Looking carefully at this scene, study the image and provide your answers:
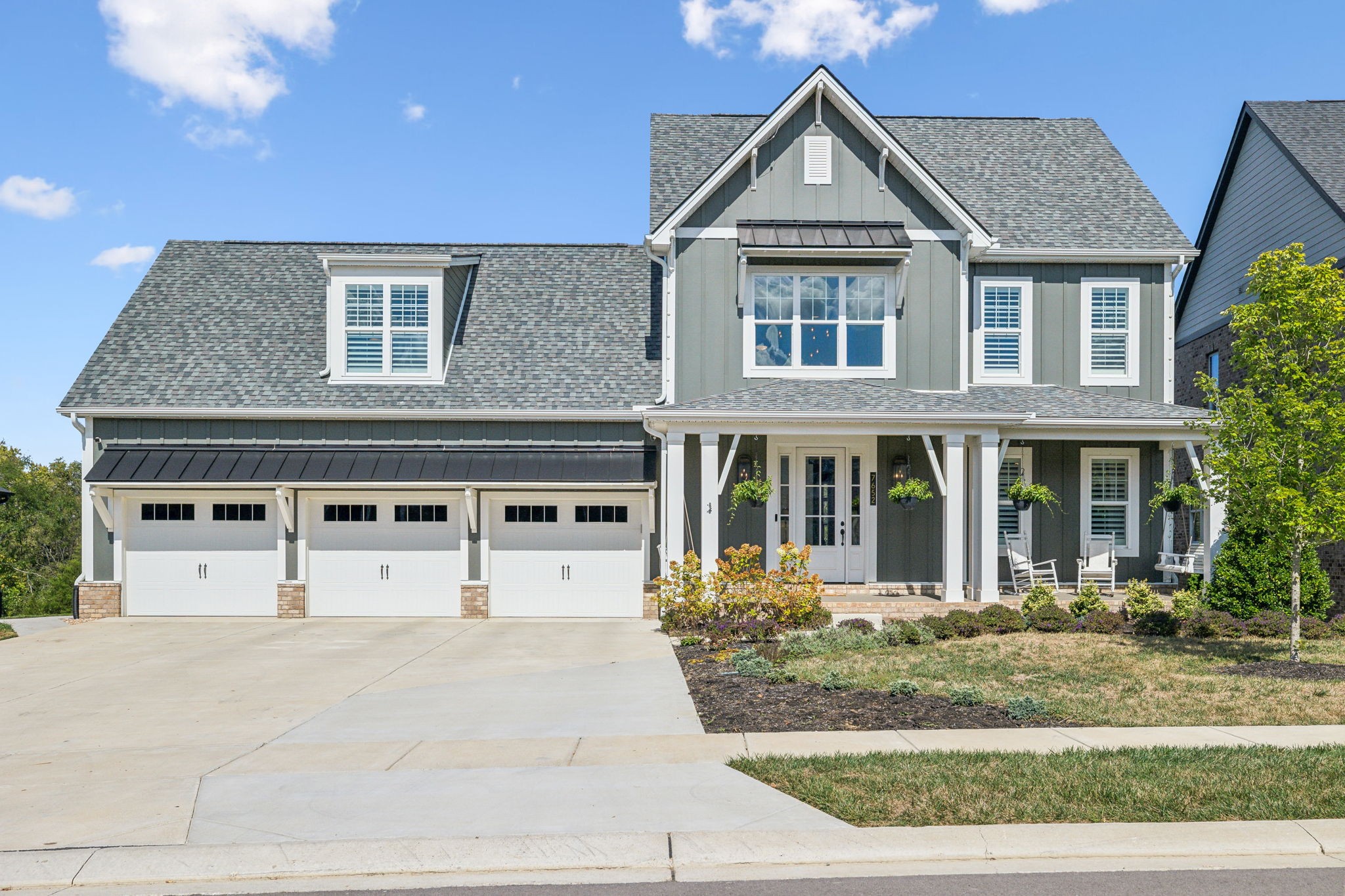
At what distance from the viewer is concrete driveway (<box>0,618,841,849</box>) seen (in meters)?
5.93

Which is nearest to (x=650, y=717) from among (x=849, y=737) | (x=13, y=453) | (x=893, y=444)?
(x=849, y=737)

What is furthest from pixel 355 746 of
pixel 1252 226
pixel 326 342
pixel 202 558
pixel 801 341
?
pixel 1252 226

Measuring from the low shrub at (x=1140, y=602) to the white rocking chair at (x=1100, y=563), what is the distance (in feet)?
6.39

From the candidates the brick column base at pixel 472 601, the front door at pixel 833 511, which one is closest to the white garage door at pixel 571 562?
the brick column base at pixel 472 601

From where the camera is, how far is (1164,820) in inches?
228

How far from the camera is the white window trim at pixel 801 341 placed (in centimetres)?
1675

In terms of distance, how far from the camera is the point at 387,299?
18.0m

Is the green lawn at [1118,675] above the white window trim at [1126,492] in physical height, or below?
below

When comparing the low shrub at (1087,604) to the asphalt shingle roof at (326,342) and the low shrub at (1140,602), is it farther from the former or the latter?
the asphalt shingle roof at (326,342)

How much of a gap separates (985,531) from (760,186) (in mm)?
6891

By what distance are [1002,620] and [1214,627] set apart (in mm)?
2703

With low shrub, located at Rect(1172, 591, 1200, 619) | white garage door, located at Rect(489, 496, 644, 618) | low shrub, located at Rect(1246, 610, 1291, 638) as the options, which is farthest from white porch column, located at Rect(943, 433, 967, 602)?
white garage door, located at Rect(489, 496, 644, 618)

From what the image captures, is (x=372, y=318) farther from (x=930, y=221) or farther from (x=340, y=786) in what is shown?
(x=340, y=786)

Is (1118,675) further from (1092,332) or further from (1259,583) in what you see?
(1092,332)
